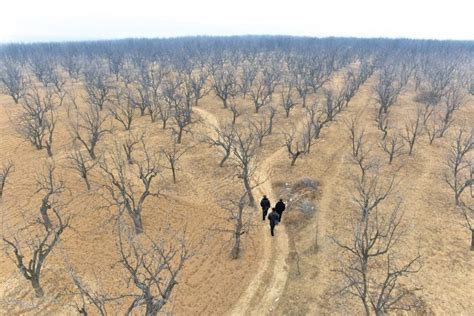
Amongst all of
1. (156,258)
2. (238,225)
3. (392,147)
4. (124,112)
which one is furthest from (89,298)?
(124,112)

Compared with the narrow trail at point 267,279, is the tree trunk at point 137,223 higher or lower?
A: higher

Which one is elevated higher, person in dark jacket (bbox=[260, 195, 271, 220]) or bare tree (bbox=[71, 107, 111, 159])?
bare tree (bbox=[71, 107, 111, 159])

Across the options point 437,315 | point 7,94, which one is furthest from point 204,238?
point 7,94

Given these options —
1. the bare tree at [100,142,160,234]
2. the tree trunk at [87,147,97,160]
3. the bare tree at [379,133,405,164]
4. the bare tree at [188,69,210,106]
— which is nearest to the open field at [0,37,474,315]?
the bare tree at [100,142,160,234]

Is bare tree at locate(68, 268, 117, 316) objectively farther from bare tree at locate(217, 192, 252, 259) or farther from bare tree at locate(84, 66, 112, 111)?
bare tree at locate(84, 66, 112, 111)

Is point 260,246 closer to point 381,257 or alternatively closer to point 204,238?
point 204,238

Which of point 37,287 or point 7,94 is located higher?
point 7,94

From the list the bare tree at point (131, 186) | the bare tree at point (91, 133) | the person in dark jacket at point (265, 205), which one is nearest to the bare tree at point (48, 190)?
the bare tree at point (131, 186)

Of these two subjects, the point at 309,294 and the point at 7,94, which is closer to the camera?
the point at 309,294

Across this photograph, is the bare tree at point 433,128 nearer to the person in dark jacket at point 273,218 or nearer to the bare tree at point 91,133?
the person in dark jacket at point 273,218
